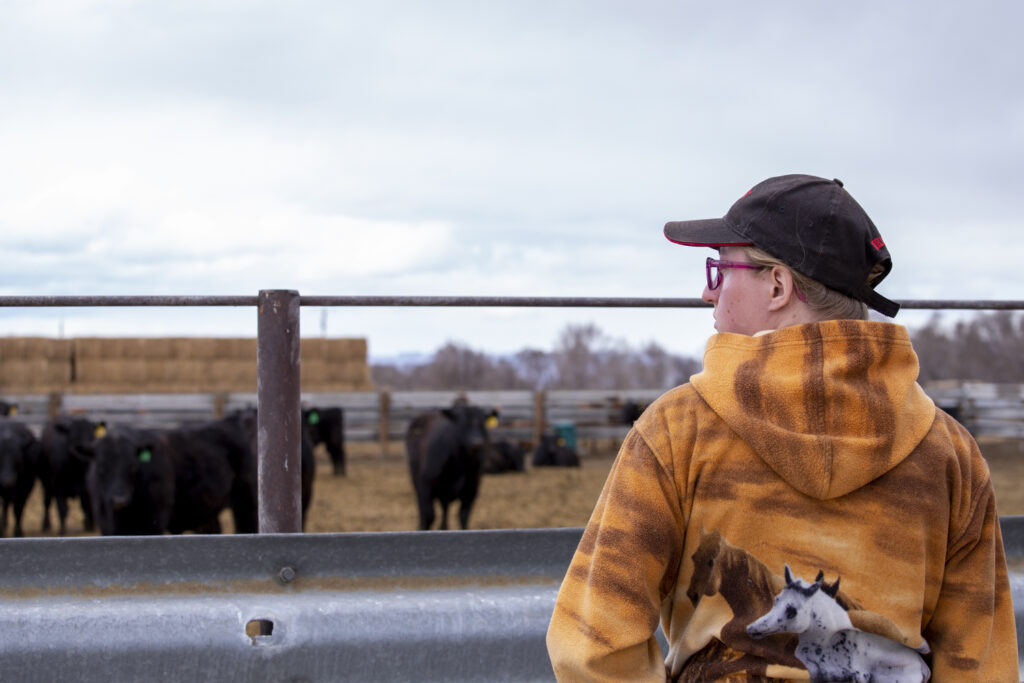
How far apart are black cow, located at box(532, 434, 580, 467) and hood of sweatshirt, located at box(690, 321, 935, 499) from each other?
51.4 feet

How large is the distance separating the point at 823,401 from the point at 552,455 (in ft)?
52.1

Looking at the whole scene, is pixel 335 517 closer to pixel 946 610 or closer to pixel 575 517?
pixel 575 517

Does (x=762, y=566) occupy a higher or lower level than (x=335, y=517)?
higher

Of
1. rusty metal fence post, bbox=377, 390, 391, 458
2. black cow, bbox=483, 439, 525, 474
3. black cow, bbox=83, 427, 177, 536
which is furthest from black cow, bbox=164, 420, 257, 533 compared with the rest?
rusty metal fence post, bbox=377, 390, 391, 458

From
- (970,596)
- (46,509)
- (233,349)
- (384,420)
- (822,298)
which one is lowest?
(46,509)

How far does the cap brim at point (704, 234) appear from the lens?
1319 mm

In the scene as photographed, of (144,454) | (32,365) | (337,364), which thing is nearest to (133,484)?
(144,454)

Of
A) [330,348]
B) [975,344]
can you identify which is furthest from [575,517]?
[975,344]

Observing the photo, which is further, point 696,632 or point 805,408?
point 696,632

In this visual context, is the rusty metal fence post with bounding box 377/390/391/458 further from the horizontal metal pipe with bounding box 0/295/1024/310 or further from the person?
the person

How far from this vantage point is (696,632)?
4.22 feet

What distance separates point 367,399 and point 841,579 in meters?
18.0

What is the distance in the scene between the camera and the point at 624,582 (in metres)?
1.23

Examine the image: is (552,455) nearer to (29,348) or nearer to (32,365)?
(32,365)
